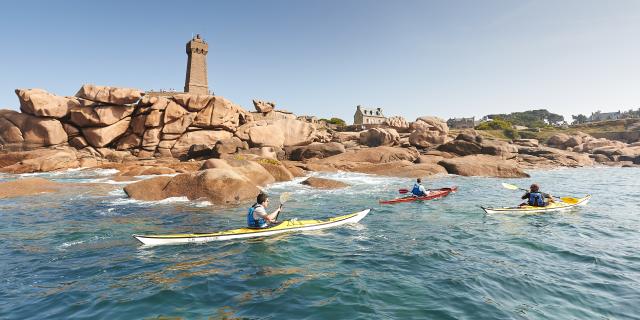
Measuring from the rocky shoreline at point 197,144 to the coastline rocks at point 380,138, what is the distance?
0.12 m

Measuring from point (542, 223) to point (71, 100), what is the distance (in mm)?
43079

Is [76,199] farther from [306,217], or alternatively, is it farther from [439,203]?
[439,203]

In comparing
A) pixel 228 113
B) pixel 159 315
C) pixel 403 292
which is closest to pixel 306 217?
pixel 403 292

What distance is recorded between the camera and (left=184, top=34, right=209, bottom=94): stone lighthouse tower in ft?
209

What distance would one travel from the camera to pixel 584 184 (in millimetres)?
26094

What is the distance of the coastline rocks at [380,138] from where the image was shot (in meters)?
43.5

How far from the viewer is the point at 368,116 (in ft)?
286

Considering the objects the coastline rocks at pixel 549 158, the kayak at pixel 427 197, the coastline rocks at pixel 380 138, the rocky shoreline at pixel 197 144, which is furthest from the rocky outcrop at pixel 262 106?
the kayak at pixel 427 197

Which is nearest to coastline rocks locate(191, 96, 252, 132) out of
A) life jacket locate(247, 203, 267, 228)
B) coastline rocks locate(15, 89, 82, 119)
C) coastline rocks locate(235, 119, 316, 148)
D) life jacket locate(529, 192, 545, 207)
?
coastline rocks locate(235, 119, 316, 148)

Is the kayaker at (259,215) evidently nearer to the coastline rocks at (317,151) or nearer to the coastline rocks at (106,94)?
the coastline rocks at (317,151)

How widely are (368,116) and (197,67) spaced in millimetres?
40861

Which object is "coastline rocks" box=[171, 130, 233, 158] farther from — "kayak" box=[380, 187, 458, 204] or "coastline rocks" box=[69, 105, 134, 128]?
"kayak" box=[380, 187, 458, 204]

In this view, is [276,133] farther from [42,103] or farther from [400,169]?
[42,103]

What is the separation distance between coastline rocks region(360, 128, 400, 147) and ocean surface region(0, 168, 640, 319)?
91.7 feet
